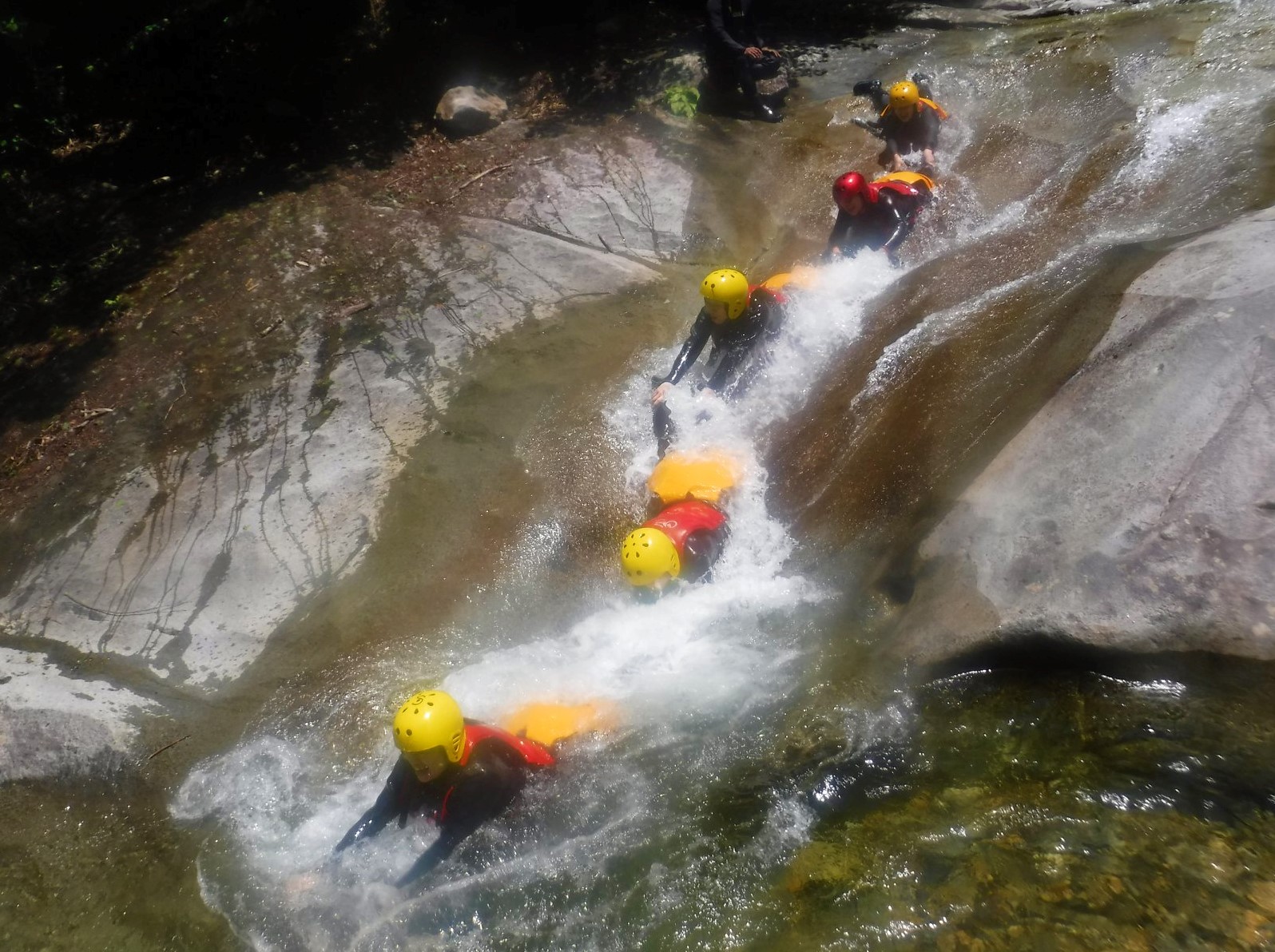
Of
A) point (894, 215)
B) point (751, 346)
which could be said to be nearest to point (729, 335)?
point (751, 346)

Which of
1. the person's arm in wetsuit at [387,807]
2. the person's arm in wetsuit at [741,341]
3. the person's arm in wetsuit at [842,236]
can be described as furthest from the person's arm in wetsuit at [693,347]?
the person's arm in wetsuit at [387,807]

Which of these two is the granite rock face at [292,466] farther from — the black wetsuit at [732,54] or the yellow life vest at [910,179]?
the yellow life vest at [910,179]

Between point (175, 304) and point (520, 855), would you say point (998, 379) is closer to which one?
point (520, 855)

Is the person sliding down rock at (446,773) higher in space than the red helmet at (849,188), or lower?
lower

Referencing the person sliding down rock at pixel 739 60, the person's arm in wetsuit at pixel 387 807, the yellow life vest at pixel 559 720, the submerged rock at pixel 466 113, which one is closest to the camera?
the person's arm in wetsuit at pixel 387 807

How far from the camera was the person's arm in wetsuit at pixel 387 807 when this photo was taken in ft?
14.3

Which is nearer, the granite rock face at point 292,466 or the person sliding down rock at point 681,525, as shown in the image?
the person sliding down rock at point 681,525

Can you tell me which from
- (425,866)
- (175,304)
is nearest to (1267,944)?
(425,866)

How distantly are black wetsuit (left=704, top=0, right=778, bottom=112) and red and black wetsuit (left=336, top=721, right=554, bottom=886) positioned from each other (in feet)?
26.6

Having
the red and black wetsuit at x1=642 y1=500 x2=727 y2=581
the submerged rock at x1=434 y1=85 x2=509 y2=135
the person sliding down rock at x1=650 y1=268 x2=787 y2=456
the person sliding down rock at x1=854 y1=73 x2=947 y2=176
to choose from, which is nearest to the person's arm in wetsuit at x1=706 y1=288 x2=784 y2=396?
the person sliding down rock at x1=650 y1=268 x2=787 y2=456

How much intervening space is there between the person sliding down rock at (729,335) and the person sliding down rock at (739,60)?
159 inches

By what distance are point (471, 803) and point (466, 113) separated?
8306 millimetres

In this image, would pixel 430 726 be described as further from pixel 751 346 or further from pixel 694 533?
pixel 751 346

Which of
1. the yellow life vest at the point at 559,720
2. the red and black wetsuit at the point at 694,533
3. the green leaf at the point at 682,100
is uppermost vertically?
the green leaf at the point at 682,100
